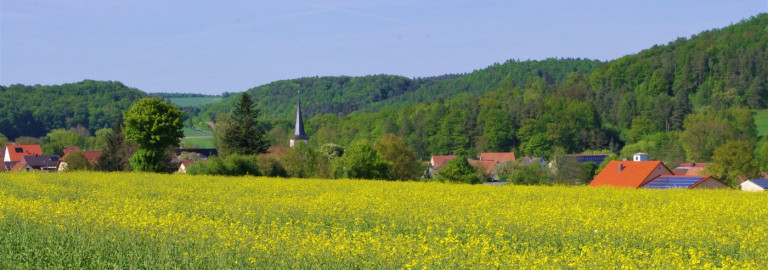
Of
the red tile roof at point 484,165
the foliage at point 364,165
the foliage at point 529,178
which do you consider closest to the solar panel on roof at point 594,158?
the red tile roof at point 484,165

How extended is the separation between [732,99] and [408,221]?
152974 mm

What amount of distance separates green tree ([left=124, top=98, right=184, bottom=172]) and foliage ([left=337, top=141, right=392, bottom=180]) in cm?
1159

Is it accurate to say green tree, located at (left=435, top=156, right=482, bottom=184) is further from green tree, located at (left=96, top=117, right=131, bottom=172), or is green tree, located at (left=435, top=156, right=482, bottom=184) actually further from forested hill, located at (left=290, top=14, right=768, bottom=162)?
forested hill, located at (left=290, top=14, right=768, bottom=162)

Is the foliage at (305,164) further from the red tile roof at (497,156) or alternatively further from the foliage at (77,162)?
the red tile roof at (497,156)

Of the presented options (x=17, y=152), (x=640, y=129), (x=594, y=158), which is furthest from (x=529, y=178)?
(x=17, y=152)

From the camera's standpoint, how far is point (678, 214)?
23266mm

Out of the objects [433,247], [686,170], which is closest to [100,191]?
[433,247]

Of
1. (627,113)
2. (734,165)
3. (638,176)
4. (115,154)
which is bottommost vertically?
(734,165)

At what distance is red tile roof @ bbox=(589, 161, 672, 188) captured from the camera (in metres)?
56.4

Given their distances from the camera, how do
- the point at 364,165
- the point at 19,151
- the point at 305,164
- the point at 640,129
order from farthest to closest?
the point at 640,129 → the point at 19,151 → the point at 305,164 → the point at 364,165

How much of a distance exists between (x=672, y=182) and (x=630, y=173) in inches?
345

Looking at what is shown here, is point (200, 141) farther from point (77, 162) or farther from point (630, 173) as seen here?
point (630, 173)

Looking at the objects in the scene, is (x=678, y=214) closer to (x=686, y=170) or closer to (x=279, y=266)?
(x=279, y=266)

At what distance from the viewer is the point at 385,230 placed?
67.0 ft
